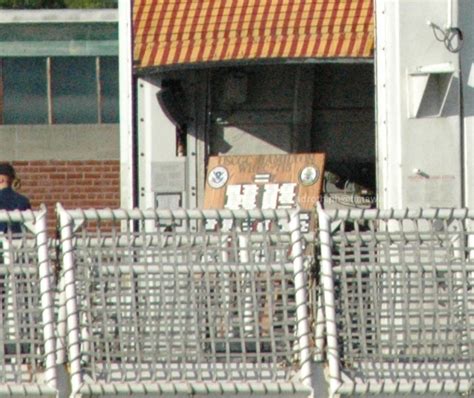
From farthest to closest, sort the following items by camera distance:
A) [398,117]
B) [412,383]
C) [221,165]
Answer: [221,165], [398,117], [412,383]

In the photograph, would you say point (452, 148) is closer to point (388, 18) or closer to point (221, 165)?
point (388, 18)

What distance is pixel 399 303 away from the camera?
8.03m

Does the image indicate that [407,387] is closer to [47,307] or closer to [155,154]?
[47,307]

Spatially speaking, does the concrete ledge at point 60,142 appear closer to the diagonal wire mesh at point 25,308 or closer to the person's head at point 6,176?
the person's head at point 6,176

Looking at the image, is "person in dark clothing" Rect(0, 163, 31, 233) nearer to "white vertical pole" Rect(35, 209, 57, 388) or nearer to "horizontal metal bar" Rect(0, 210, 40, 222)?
"horizontal metal bar" Rect(0, 210, 40, 222)

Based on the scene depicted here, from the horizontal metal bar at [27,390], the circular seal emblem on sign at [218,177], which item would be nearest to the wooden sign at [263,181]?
the circular seal emblem on sign at [218,177]

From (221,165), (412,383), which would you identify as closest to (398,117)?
(221,165)

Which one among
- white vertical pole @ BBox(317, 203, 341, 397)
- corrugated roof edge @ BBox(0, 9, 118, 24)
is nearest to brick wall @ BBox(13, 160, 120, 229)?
corrugated roof edge @ BBox(0, 9, 118, 24)

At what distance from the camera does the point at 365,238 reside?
7969 millimetres

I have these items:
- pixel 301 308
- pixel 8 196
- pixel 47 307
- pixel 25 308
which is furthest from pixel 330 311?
pixel 8 196

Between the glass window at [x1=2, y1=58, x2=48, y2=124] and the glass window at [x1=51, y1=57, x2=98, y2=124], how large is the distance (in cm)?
20

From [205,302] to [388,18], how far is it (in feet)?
11.9

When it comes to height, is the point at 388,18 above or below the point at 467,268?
above

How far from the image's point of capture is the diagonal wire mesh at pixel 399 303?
794 cm
